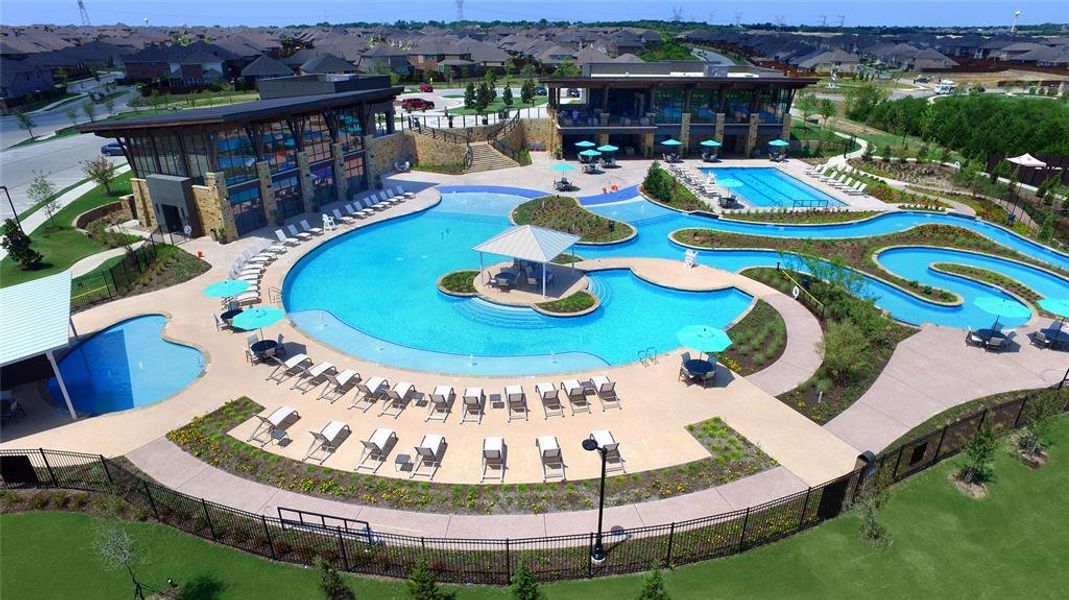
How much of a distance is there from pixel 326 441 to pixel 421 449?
10.5 ft

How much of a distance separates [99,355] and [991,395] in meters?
32.6

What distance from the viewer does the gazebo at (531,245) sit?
84.0 feet

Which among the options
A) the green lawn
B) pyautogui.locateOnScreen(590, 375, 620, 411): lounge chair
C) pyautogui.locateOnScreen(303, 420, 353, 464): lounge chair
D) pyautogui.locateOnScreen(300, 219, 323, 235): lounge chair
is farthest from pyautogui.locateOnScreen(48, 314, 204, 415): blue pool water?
pyautogui.locateOnScreen(590, 375, 620, 411): lounge chair

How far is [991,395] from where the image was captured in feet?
62.9

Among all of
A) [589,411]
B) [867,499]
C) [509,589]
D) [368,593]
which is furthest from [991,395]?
[368,593]

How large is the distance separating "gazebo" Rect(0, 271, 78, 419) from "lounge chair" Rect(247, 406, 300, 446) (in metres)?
5.81

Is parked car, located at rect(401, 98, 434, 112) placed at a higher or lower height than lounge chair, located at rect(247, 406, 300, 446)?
higher

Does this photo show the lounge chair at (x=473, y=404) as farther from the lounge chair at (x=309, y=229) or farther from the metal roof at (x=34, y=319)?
the lounge chair at (x=309, y=229)

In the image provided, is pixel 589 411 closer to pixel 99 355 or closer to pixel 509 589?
pixel 509 589

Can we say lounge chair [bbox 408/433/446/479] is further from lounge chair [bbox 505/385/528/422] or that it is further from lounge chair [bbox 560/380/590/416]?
lounge chair [bbox 560/380/590/416]

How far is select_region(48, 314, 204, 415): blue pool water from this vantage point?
19766mm

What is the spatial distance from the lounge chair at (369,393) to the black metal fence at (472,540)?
4.85m

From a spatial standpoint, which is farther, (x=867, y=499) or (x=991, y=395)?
(x=991, y=395)

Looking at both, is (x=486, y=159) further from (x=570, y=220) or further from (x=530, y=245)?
(x=530, y=245)
